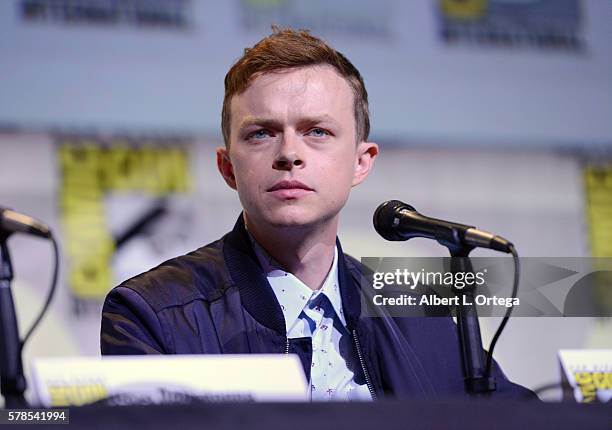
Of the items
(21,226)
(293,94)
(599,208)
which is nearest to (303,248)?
(293,94)

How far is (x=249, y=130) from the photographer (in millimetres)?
1787

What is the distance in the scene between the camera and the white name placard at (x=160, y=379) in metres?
1.11

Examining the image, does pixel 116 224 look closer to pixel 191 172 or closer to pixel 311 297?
pixel 191 172

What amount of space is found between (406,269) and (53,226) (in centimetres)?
183

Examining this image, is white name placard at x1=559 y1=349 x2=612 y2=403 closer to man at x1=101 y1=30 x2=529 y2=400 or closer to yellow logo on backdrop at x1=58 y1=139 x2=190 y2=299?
man at x1=101 y1=30 x2=529 y2=400

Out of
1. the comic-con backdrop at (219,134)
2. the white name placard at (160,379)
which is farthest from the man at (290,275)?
the comic-con backdrop at (219,134)

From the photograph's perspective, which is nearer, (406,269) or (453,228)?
(453,228)

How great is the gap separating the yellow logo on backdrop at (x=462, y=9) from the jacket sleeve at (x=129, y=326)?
2.18m

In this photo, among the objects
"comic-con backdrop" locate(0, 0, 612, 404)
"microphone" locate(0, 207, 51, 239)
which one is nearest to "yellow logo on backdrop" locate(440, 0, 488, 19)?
"comic-con backdrop" locate(0, 0, 612, 404)

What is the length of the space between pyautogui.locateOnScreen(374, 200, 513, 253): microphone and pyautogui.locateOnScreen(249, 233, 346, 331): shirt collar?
0.30m

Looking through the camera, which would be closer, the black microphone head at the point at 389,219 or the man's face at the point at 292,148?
the black microphone head at the point at 389,219

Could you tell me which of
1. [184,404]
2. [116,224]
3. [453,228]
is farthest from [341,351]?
[116,224]

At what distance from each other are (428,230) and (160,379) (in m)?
0.58

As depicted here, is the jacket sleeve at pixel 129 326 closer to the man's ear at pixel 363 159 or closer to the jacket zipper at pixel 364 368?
the jacket zipper at pixel 364 368
